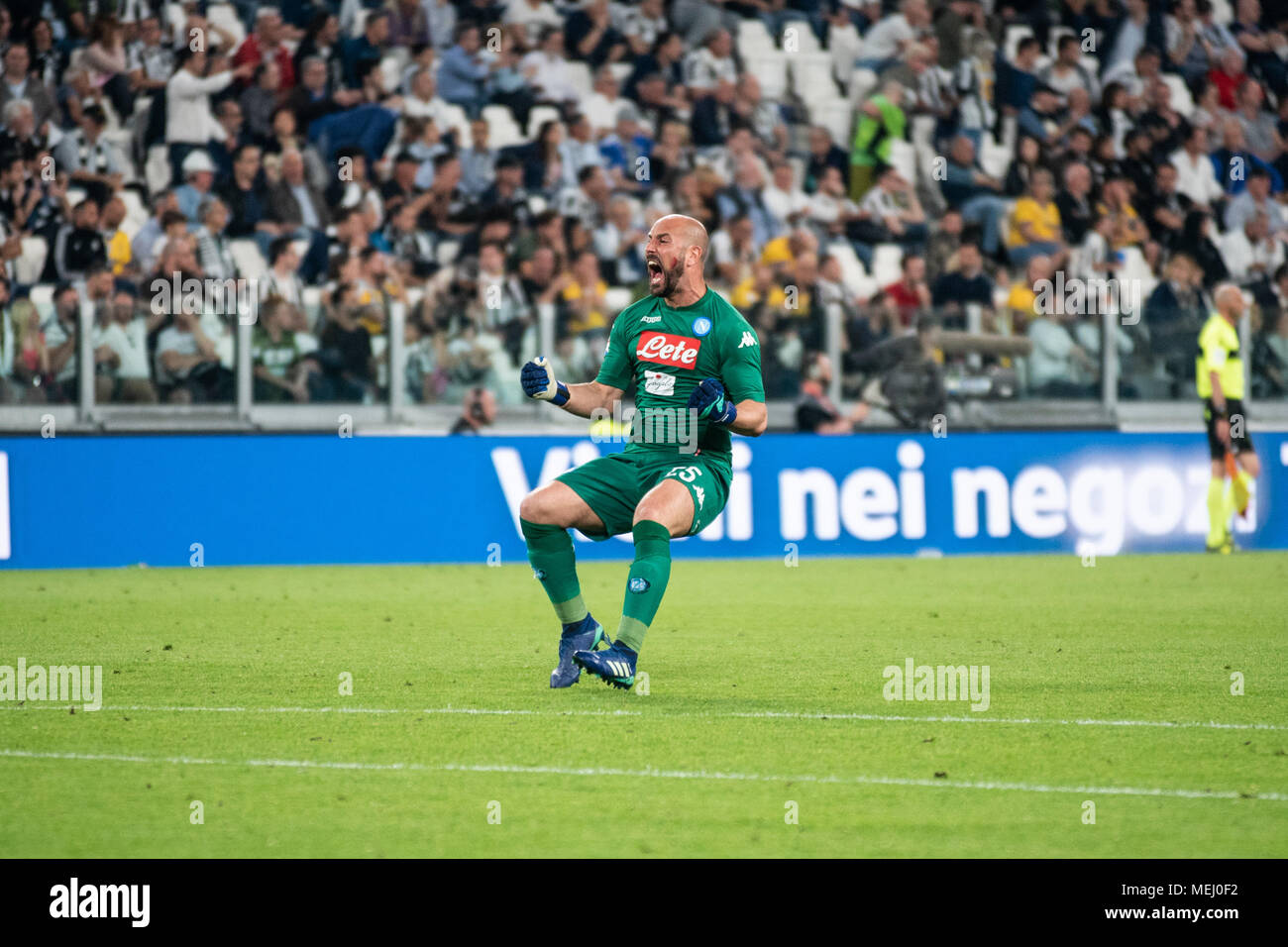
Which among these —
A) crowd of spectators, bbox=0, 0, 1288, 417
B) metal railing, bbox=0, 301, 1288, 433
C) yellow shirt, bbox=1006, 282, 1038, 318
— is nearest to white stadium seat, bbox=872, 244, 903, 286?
crowd of spectators, bbox=0, 0, 1288, 417

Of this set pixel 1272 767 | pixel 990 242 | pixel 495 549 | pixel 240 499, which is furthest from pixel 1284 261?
pixel 1272 767

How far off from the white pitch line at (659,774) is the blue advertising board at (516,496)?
8.52 m

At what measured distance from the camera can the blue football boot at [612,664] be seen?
26.2 ft

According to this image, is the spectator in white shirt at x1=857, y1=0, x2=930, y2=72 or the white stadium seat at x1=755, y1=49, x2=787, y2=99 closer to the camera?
the white stadium seat at x1=755, y1=49, x2=787, y2=99

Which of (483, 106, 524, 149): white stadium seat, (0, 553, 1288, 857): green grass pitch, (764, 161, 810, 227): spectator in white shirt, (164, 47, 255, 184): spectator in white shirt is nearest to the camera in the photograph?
(0, 553, 1288, 857): green grass pitch

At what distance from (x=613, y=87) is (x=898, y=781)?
49.9 ft

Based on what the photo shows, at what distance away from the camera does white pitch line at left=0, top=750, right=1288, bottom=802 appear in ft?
19.4

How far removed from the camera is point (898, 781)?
6.10m

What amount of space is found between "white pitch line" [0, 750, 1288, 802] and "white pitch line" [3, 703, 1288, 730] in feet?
3.59

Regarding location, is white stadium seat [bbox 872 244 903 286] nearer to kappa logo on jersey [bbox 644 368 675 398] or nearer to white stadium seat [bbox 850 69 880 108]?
white stadium seat [bbox 850 69 880 108]

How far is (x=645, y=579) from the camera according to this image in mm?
8148

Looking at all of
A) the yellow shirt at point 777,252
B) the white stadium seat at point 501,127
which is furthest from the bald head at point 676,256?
the white stadium seat at point 501,127

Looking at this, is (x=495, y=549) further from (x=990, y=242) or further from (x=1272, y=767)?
(x=1272, y=767)

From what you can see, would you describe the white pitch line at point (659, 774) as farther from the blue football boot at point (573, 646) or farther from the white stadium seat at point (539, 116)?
the white stadium seat at point (539, 116)
